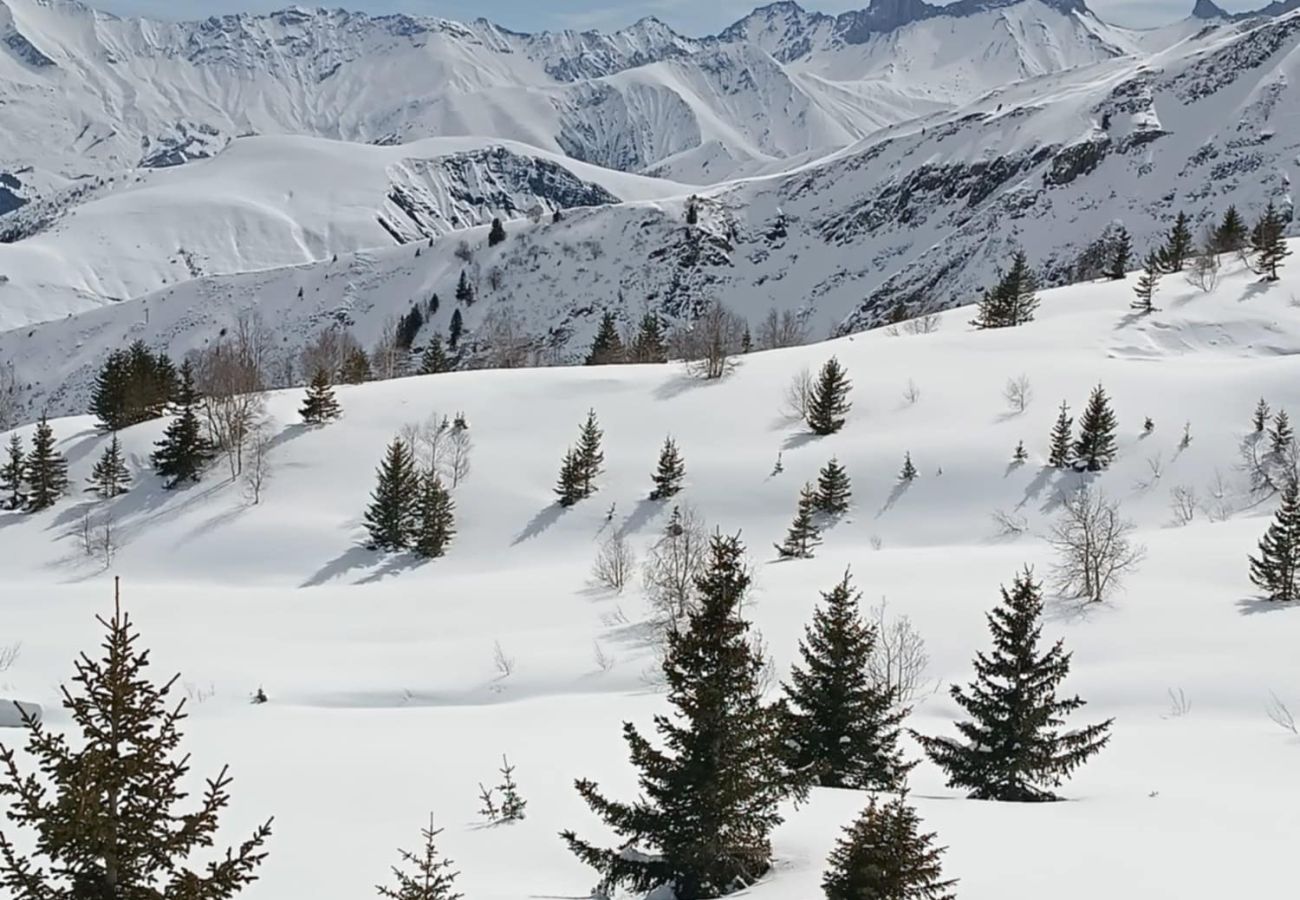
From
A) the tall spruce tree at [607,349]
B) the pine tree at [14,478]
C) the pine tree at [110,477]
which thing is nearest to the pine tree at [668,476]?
Answer: the pine tree at [110,477]

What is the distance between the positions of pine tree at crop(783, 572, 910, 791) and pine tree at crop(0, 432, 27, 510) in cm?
5087

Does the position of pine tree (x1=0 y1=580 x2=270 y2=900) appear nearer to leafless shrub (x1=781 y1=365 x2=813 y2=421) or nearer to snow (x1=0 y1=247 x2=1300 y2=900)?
snow (x1=0 y1=247 x2=1300 y2=900)

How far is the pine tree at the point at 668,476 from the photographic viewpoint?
4778 cm

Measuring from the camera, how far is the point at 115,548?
47188 millimetres

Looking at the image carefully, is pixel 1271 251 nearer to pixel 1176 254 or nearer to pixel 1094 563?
pixel 1176 254

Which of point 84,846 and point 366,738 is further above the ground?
point 84,846

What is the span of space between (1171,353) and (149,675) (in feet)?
203

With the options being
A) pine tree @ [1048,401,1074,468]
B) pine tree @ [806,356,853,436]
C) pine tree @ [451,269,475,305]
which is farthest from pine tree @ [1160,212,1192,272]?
pine tree @ [451,269,475,305]

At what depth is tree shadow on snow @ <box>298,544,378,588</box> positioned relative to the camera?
44.1 m

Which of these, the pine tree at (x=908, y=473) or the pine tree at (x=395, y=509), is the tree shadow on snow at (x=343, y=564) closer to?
the pine tree at (x=395, y=509)

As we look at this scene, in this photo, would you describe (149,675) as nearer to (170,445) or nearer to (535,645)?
(535,645)

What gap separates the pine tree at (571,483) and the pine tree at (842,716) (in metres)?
31.7

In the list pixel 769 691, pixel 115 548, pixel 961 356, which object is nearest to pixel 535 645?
pixel 769 691

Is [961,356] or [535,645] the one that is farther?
[961,356]
